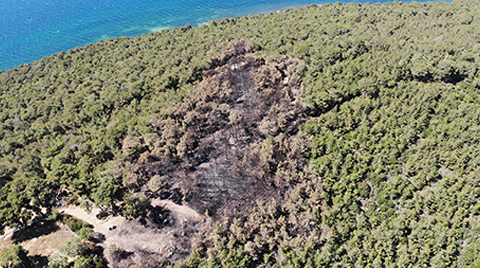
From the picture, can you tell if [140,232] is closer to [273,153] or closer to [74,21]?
[273,153]

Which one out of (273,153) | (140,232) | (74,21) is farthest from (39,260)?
(74,21)

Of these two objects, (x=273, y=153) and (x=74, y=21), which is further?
(x=74, y=21)

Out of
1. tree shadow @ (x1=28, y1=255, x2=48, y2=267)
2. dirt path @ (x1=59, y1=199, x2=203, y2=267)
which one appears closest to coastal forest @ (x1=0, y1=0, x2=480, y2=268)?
dirt path @ (x1=59, y1=199, x2=203, y2=267)

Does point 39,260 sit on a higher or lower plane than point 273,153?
lower

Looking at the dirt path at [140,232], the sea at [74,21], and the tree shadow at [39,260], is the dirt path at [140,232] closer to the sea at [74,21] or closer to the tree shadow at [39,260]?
the tree shadow at [39,260]

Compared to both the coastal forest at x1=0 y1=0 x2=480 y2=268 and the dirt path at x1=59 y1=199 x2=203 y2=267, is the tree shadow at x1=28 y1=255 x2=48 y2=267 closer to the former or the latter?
the coastal forest at x1=0 y1=0 x2=480 y2=268

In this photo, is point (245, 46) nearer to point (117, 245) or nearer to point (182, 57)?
point (182, 57)

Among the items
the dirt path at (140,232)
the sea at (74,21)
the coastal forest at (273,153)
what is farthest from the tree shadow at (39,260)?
the sea at (74,21)

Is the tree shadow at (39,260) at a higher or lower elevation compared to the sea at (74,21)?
lower
